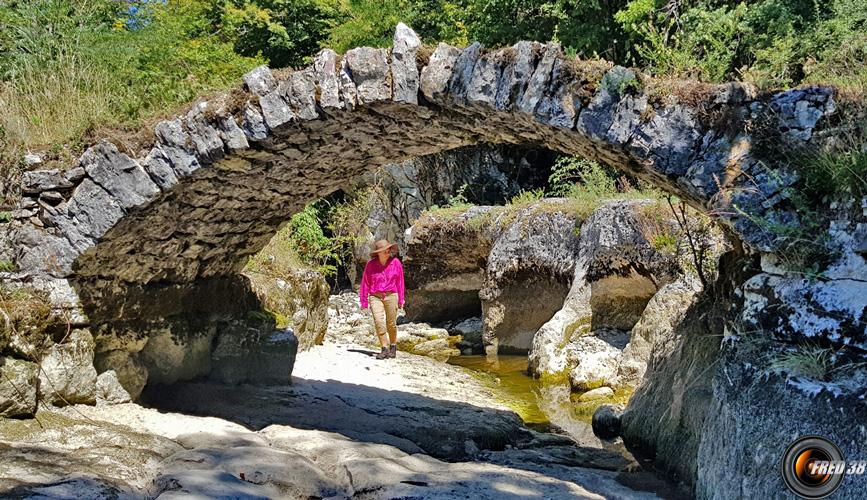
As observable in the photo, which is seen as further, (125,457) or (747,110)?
(125,457)

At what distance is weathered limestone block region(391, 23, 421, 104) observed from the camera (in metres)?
5.05

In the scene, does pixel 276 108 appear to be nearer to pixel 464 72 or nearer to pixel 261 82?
pixel 261 82

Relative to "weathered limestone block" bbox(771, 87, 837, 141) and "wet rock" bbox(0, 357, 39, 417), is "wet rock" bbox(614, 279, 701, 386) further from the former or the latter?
"wet rock" bbox(0, 357, 39, 417)

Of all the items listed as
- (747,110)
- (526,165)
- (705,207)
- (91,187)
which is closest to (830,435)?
(705,207)

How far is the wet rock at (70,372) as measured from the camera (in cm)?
575

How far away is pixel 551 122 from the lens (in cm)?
464

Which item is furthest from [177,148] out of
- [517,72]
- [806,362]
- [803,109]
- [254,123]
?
[806,362]

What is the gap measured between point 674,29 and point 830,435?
9.96m

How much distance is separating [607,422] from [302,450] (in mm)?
3144

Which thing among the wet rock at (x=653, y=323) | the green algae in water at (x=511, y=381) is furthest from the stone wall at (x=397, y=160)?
the green algae in water at (x=511, y=381)

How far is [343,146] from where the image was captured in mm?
6094

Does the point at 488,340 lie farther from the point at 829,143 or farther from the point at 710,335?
the point at 829,143

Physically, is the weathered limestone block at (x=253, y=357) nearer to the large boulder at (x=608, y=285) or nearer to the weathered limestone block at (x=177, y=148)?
the weathered limestone block at (x=177, y=148)

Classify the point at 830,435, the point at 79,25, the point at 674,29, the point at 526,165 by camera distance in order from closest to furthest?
the point at 830,435
the point at 79,25
the point at 674,29
the point at 526,165
